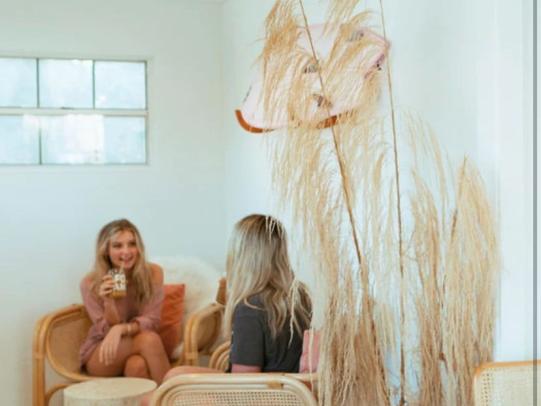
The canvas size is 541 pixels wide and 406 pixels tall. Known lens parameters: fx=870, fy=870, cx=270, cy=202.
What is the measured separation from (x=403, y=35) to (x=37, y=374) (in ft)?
7.59

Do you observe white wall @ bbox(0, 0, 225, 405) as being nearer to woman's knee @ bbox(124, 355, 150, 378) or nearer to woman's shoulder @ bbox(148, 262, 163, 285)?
woman's shoulder @ bbox(148, 262, 163, 285)

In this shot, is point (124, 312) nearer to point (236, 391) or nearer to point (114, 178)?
point (114, 178)

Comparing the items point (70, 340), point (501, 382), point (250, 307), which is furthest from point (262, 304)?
point (70, 340)

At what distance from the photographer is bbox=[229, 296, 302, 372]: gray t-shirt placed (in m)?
2.68

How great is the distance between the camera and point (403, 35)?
2.77 metres

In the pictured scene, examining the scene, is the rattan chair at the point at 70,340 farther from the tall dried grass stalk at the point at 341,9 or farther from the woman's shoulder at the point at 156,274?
the tall dried grass stalk at the point at 341,9

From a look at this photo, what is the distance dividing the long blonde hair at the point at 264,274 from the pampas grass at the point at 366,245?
41 centimetres

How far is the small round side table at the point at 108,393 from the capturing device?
3.38 metres

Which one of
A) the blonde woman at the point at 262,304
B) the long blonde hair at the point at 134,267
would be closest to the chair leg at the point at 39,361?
the long blonde hair at the point at 134,267

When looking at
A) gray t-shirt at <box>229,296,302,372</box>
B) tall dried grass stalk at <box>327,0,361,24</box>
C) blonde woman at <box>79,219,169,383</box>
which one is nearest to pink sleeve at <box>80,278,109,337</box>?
blonde woman at <box>79,219,169,383</box>

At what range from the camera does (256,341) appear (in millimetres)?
2688

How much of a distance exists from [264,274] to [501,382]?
3.09 feet

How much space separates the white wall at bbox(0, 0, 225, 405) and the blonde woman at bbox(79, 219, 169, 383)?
57cm

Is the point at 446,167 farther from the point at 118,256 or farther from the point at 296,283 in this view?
the point at 118,256
